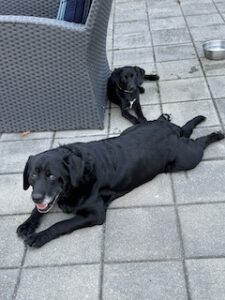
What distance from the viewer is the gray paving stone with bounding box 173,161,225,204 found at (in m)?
3.49

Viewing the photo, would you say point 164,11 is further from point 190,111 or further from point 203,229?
point 203,229

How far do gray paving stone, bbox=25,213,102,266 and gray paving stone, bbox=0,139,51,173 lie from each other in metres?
1.02

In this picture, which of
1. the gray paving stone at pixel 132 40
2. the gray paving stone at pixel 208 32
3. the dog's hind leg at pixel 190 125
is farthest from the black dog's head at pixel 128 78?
the gray paving stone at pixel 208 32

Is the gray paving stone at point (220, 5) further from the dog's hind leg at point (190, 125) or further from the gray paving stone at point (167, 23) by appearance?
the dog's hind leg at point (190, 125)

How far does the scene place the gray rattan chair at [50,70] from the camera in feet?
Result: 12.6

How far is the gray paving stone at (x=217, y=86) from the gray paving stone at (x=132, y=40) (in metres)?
1.34

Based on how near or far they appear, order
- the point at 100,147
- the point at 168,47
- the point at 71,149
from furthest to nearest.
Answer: the point at 168,47
the point at 100,147
the point at 71,149

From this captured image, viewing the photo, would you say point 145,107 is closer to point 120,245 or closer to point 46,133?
point 46,133

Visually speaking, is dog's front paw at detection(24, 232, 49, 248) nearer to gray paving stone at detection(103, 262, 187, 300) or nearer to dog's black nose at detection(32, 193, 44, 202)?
dog's black nose at detection(32, 193, 44, 202)

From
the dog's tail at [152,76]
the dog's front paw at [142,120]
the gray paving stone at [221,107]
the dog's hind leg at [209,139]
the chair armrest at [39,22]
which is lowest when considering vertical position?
the dog's tail at [152,76]

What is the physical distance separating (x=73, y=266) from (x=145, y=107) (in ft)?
7.42

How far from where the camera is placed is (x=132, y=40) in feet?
20.6

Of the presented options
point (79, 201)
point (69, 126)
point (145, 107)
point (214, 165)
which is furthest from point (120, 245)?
point (145, 107)

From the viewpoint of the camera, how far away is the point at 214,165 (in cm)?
380
